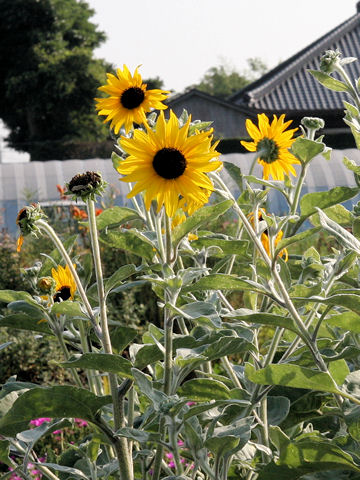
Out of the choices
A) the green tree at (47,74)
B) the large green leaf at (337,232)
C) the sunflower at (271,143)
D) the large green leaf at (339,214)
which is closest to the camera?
the large green leaf at (337,232)

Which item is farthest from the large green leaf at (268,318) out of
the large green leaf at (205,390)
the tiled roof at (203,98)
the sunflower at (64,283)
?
the tiled roof at (203,98)

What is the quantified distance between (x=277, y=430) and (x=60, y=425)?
14.1 inches

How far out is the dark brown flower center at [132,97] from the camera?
1482 millimetres

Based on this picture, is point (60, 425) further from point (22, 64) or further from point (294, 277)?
point (22, 64)

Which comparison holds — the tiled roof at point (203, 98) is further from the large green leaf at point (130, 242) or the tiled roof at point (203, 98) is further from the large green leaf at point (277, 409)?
the large green leaf at point (277, 409)

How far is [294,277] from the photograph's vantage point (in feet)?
5.21

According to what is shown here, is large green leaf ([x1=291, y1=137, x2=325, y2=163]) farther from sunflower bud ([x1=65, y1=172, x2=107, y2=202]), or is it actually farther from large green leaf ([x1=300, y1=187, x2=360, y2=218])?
sunflower bud ([x1=65, y1=172, x2=107, y2=202])

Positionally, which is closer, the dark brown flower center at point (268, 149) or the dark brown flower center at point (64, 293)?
the dark brown flower center at point (64, 293)

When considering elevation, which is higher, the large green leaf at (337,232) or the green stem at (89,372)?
the large green leaf at (337,232)

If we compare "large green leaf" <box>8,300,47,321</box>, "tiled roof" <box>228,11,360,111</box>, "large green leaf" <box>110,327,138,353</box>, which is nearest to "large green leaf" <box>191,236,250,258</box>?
"large green leaf" <box>110,327,138,353</box>

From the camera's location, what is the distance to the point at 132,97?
149 centimetres

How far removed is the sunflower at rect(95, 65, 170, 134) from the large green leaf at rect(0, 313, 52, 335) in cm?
41

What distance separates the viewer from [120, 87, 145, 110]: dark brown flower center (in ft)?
4.86

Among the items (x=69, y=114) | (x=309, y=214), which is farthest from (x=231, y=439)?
(x=69, y=114)
